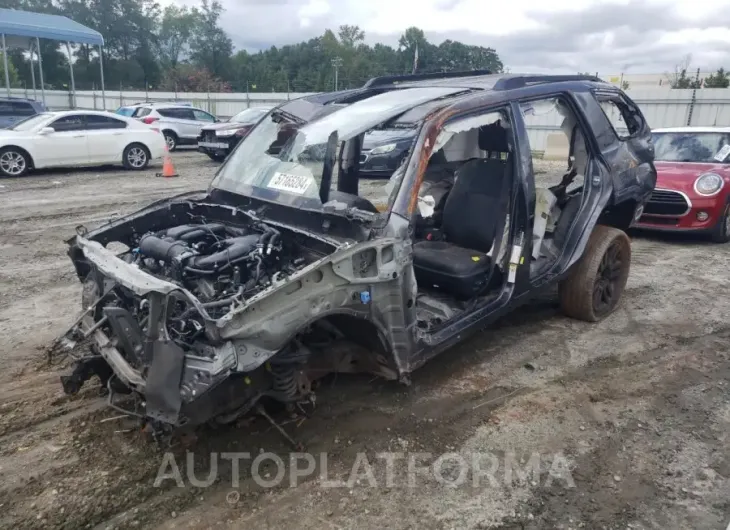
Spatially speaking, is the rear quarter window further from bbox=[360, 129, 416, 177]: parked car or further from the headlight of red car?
the headlight of red car

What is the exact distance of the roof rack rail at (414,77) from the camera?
4.96 m

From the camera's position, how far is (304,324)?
112 inches

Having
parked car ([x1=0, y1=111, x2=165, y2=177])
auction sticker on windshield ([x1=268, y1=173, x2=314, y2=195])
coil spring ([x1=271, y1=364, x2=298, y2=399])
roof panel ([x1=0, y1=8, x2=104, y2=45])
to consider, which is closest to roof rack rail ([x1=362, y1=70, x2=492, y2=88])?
auction sticker on windshield ([x1=268, y1=173, x2=314, y2=195])

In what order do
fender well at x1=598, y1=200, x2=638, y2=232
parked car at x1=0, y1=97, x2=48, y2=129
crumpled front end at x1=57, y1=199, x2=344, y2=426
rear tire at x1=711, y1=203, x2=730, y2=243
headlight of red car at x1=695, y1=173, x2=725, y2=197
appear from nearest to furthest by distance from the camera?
crumpled front end at x1=57, y1=199, x2=344, y2=426 < fender well at x1=598, y1=200, x2=638, y2=232 < headlight of red car at x1=695, y1=173, x2=725, y2=197 < rear tire at x1=711, y1=203, x2=730, y2=243 < parked car at x1=0, y1=97, x2=48, y2=129

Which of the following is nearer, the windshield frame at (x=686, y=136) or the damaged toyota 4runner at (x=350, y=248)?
the damaged toyota 4runner at (x=350, y=248)

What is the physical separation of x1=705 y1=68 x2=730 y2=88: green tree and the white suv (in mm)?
22854

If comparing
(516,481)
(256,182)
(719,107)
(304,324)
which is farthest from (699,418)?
(719,107)

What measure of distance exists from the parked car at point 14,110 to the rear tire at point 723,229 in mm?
15448

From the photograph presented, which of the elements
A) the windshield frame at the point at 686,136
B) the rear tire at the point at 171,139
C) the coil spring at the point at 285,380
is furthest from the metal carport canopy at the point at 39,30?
the coil spring at the point at 285,380

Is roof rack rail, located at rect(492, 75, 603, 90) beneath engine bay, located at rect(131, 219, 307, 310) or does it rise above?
above

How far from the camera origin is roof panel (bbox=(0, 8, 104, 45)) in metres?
21.6

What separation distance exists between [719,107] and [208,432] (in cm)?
2097

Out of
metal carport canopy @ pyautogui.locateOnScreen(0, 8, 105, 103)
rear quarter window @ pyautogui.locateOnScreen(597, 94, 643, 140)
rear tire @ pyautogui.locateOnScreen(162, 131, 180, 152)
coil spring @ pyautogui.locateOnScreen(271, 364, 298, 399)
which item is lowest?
coil spring @ pyautogui.locateOnScreen(271, 364, 298, 399)

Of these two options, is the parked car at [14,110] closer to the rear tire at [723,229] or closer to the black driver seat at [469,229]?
the black driver seat at [469,229]
